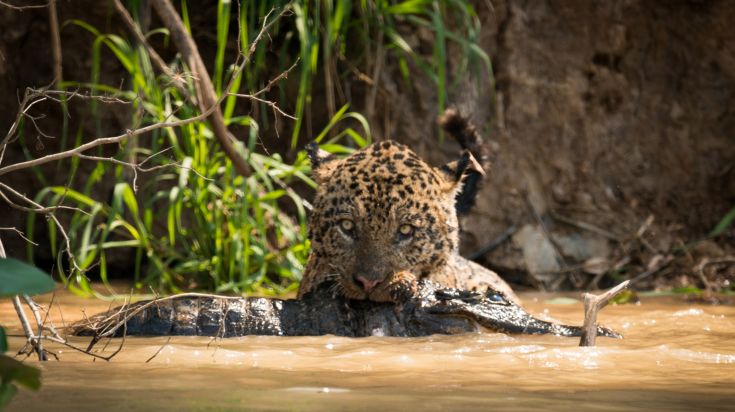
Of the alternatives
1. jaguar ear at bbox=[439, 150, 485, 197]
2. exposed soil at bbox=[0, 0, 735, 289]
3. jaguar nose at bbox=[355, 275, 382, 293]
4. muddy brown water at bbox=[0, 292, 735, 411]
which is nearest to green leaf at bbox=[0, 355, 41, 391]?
muddy brown water at bbox=[0, 292, 735, 411]

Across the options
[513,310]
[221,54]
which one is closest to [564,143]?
[221,54]

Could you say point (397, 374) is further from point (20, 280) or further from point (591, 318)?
point (20, 280)

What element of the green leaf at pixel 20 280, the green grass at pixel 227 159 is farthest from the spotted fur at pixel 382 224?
the green leaf at pixel 20 280

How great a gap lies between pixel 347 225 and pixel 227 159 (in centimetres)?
199

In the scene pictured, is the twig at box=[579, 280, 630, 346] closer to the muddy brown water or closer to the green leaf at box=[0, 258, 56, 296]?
the muddy brown water

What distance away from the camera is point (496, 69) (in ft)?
29.8

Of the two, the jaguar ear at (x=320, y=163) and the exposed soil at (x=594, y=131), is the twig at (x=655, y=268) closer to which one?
the exposed soil at (x=594, y=131)

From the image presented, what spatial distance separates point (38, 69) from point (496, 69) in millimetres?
3519

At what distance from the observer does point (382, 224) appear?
228 inches

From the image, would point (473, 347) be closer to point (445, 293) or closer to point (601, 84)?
point (445, 293)

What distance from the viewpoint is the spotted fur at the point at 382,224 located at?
5699 mm

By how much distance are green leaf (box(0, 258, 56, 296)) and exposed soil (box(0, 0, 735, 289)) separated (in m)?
6.40

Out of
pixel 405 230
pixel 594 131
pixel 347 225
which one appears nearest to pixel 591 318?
pixel 405 230

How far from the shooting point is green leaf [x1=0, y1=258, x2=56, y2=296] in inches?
85.3
